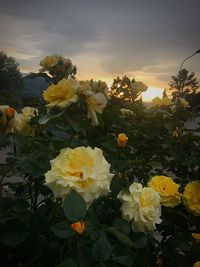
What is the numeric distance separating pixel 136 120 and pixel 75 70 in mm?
704

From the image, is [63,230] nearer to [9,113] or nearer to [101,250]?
[101,250]


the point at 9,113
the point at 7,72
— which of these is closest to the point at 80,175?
the point at 9,113

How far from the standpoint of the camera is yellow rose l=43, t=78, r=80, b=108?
1078mm

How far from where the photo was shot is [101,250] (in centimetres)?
90

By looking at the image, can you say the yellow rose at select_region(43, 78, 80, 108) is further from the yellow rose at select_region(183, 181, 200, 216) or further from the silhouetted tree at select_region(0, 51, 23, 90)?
the silhouetted tree at select_region(0, 51, 23, 90)

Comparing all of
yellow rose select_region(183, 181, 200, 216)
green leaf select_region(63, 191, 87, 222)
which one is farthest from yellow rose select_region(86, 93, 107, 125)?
yellow rose select_region(183, 181, 200, 216)

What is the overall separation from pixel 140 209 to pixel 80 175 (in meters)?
0.26

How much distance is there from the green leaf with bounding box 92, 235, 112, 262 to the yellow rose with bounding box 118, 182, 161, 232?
188mm

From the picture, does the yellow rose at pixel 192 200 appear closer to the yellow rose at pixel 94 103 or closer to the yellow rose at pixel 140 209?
the yellow rose at pixel 140 209

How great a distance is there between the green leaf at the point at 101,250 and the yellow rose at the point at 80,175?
99mm

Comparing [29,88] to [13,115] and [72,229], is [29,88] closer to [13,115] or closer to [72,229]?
[13,115]

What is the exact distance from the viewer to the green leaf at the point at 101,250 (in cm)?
90

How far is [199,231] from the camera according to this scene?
5.60 feet

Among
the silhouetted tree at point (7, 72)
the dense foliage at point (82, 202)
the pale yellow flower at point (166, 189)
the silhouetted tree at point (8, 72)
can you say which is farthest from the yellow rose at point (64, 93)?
the silhouetted tree at point (8, 72)
